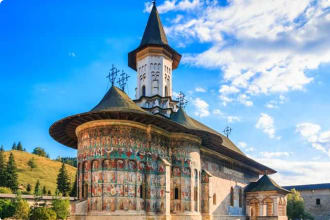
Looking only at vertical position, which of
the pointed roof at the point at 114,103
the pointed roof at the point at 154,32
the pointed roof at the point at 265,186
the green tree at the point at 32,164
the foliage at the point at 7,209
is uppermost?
the pointed roof at the point at 154,32

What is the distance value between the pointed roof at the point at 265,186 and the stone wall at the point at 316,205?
2019cm

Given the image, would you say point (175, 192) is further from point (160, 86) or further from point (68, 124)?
point (160, 86)

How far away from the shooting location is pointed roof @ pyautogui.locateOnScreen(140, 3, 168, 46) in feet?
104

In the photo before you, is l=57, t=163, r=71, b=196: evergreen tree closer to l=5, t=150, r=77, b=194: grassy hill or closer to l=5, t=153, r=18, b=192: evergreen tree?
l=5, t=153, r=18, b=192: evergreen tree

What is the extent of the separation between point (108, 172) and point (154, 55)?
14049 mm

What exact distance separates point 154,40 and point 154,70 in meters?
2.80

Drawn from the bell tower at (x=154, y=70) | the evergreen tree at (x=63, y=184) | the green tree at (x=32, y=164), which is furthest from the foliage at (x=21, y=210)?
the green tree at (x=32, y=164)

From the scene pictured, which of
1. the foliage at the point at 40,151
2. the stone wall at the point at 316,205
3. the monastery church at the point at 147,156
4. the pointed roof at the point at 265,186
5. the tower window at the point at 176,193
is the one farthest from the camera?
the foliage at the point at 40,151

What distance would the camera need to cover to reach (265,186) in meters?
34.1

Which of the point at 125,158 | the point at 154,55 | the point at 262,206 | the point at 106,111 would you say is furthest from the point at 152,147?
the point at 262,206

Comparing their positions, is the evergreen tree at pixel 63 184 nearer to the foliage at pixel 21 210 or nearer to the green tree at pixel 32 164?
the foliage at pixel 21 210

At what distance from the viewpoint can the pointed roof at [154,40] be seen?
3136 centimetres

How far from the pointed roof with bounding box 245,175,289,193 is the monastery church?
4.09 meters

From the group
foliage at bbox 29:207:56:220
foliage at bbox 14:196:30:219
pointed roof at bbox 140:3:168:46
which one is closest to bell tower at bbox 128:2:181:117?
pointed roof at bbox 140:3:168:46
